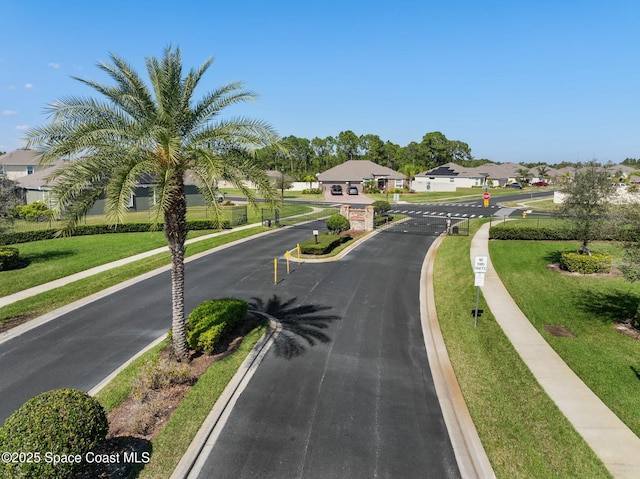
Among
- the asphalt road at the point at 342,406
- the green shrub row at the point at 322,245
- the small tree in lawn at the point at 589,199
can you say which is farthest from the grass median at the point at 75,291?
the small tree in lawn at the point at 589,199

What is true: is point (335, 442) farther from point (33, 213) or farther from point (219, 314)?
point (33, 213)

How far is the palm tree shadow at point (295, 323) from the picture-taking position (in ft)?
42.7

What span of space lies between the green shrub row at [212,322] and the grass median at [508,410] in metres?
7.00

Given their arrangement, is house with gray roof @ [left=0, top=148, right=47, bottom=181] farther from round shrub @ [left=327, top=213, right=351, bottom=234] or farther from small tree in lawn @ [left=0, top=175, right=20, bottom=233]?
round shrub @ [left=327, top=213, right=351, bottom=234]

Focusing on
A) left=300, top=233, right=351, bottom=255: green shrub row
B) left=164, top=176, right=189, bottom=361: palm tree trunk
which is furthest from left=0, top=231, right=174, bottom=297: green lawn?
left=164, top=176, right=189, bottom=361: palm tree trunk

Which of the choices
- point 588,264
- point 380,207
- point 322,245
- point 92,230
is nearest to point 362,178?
point 380,207

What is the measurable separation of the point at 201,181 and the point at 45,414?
643 centimetres

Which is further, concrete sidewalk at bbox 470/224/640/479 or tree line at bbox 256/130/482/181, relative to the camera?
tree line at bbox 256/130/482/181

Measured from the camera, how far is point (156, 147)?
11.1 metres

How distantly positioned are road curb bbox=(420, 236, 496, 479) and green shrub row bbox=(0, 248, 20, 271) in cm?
2199

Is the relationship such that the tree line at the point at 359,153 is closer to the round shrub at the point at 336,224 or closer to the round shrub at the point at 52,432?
the round shrub at the point at 336,224

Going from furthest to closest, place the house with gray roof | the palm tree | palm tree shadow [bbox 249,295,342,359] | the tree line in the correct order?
the tree line → the house with gray roof → palm tree shadow [bbox 249,295,342,359] → the palm tree

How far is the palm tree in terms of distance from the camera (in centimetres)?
1029

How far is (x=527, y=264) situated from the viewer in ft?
77.0
